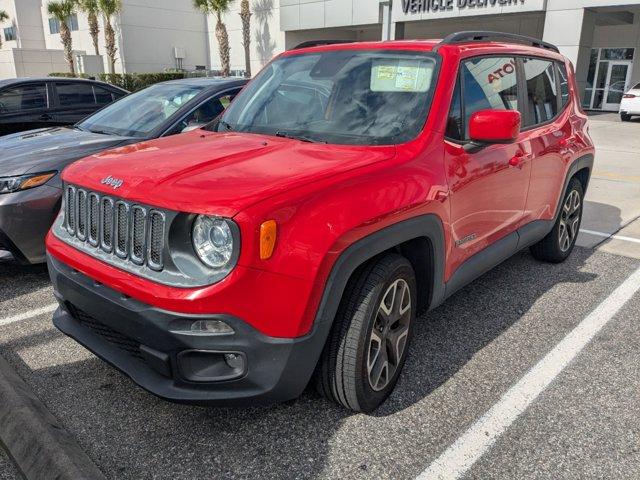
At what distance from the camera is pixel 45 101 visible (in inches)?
280

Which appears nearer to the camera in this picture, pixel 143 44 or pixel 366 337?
pixel 366 337

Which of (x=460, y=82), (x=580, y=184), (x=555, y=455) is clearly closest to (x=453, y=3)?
(x=580, y=184)

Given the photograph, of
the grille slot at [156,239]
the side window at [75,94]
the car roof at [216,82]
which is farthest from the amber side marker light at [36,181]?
the side window at [75,94]

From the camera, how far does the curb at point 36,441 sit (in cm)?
225

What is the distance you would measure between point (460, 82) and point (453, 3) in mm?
21373

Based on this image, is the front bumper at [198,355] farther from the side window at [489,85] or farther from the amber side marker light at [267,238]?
the side window at [489,85]

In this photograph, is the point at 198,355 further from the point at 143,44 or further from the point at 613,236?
the point at 143,44

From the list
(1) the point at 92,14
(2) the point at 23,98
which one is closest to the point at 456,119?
(2) the point at 23,98

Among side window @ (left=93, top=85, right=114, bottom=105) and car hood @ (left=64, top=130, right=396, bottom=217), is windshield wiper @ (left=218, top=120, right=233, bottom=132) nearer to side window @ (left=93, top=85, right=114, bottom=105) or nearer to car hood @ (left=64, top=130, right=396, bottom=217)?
car hood @ (left=64, top=130, right=396, bottom=217)

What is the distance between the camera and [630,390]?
2.98 metres

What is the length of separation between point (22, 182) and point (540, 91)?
3885 millimetres

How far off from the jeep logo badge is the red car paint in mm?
34

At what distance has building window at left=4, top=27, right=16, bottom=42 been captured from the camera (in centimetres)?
4372

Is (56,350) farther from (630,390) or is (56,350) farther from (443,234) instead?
(630,390)
